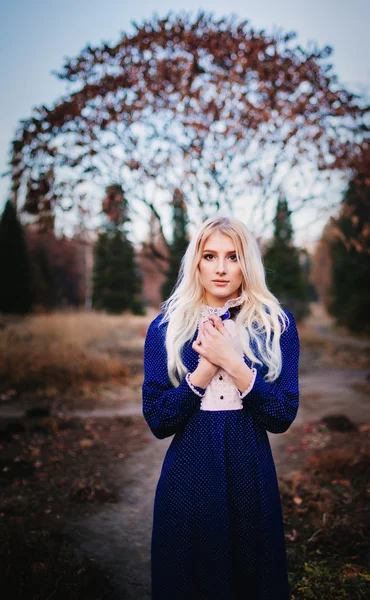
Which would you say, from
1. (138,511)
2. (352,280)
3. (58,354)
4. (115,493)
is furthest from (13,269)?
(138,511)

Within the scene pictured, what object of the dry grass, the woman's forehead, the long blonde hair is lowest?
the dry grass

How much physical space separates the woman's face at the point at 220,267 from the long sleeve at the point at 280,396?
0.98 ft

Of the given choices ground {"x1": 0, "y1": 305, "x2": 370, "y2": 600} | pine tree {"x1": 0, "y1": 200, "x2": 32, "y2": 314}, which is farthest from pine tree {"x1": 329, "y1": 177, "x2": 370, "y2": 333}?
pine tree {"x1": 0, "y1": 200, "x2": 32, "y2": 314}

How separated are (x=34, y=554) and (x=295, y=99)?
5.40m


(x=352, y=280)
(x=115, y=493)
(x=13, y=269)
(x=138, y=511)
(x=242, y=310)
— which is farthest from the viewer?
(x=13, y=269)

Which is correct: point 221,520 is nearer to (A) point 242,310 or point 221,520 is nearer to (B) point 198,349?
(B) point 198,349

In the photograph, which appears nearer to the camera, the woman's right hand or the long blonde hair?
the woman's right hand

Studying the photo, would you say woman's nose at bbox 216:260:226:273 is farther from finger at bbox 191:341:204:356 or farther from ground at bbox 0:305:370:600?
ground at bbox 0:305:370:600

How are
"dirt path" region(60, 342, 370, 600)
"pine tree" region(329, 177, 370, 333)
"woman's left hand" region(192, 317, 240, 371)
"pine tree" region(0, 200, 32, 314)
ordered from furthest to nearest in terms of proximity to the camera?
"pine tree" region(0, 200, 32, 314) → "pine tree" region(329, 177, 370, 333) → "dirt path" region(60, 342, 370, 600) → "woman's left hand" region(192, 317, 240, 371)

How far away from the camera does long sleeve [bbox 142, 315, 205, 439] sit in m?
1.82

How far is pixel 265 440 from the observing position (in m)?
1.94

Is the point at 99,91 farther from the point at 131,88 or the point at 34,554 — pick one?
the point at 34,554

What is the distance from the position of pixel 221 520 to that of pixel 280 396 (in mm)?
510

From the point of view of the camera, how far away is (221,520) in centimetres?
179
